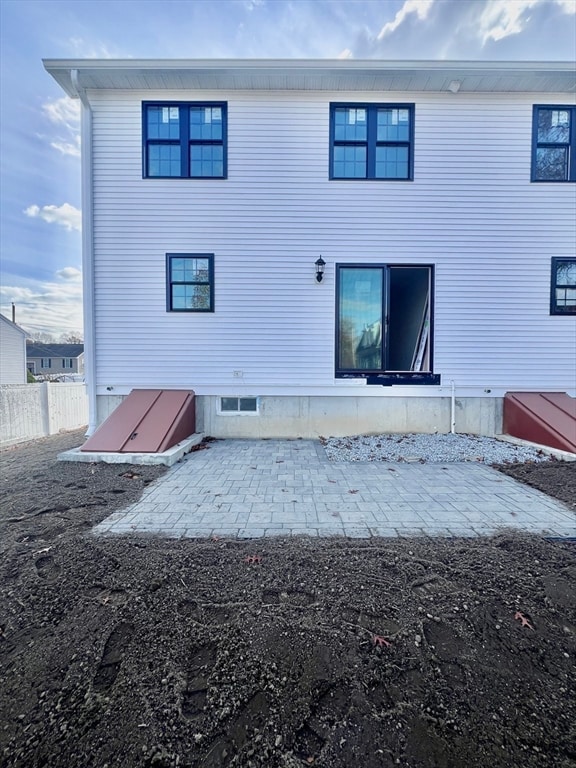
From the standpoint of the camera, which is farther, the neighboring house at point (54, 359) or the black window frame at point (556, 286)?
the neighboring house at point (54, 359)

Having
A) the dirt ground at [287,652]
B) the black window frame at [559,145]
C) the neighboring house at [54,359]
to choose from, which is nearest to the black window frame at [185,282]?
the dirt ground at [287,652]

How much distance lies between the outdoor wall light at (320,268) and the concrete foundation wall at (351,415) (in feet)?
7.71

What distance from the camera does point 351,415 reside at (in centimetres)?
679

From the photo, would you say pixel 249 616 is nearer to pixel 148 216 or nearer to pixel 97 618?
pixel 97 618

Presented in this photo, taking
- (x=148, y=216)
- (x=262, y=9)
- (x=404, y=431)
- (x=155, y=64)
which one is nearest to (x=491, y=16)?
(x=262, y=9)

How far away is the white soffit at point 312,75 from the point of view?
20.0 feet

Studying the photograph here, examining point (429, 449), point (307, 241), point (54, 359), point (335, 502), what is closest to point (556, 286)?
point (429, 449)

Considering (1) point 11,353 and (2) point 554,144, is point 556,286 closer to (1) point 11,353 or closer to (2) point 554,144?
(2) point 554,144

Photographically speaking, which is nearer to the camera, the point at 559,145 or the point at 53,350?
the point at 559,145

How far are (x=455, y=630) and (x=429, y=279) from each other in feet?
20.7

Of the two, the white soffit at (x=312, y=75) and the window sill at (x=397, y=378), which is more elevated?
the white soffit at (x=312, y=75)

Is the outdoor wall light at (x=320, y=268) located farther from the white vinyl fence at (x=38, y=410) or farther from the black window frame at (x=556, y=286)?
the white vinyl fence at (x=38, y=410)

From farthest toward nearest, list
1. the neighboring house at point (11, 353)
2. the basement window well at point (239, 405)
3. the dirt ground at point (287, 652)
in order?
the neighboring house at point (11, 353) < the basement window well at point (239, 405) < the dirt ground at point (287, 652)

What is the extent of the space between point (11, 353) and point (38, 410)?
22.6 metres
